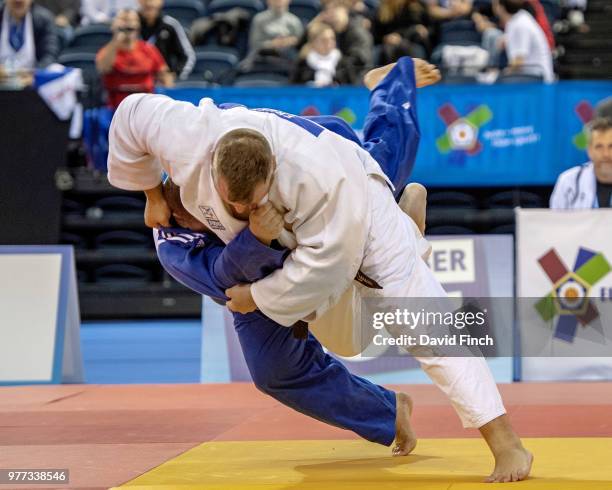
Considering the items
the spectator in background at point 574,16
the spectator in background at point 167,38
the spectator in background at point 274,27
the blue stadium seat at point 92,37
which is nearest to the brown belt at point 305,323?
the spectator in background at point 167,38

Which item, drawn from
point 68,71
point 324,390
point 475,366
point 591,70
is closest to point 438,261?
point 324,390

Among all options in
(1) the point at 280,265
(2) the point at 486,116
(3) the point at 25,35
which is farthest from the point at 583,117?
(1) the point at 280,265

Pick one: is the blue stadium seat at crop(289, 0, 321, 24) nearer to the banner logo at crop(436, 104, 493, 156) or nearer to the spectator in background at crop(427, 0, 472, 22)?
the spectator in background at crop(427, 0, 472, 22)

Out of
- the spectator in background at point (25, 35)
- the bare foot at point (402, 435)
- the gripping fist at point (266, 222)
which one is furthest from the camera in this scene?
the spectator in background at point (25, 35)

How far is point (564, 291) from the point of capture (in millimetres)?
6332

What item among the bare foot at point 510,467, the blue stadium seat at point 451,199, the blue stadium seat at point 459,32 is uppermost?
the blue stadium seat at point 459,32

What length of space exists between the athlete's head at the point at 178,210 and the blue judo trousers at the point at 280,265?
0.03 metres

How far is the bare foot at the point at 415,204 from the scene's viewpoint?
12.6ft

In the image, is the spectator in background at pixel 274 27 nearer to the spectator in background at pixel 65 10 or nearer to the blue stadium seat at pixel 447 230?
the blue stadium seat at pixel 447 230

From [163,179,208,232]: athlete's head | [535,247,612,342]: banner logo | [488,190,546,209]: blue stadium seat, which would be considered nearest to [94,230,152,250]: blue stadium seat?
A: [488,190,546,209]: blue stadium seat

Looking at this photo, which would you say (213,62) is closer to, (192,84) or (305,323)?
(192,84)

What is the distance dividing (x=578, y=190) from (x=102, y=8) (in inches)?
299

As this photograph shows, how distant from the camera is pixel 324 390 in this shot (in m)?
3.77

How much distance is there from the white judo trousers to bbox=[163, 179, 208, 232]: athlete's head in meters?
0.53
